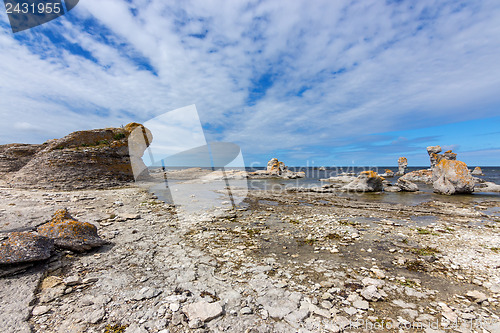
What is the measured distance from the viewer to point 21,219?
669cm

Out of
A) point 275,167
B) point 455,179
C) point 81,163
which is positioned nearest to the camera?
point 81,163

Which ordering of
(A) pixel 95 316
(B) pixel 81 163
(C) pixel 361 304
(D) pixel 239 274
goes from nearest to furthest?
1. (A) pixel 95 316
2. (C) pixel 361 304
3. (D) pixel 239 274
4. (B) pixel 81 163

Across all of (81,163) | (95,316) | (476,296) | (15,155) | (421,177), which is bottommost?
(421,177)

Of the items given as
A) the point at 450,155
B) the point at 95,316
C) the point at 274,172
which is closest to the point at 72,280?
the point at 95,316

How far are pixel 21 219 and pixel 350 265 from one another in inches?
424

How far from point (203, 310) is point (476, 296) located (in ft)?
17.5

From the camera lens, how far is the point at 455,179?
68.6 feet

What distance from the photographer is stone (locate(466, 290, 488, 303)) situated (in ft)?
12.2

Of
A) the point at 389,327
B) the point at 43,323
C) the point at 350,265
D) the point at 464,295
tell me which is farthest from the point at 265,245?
the point at 43,323

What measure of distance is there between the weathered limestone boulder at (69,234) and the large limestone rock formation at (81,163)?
1332 cm

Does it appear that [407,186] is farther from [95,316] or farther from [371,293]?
[95,316]

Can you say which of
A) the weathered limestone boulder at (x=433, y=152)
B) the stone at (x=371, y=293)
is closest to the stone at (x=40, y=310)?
the stone at (x=371, y=293)

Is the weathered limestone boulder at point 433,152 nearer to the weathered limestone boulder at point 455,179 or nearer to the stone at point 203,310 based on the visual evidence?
the weathered limestone boulder at point 455,179

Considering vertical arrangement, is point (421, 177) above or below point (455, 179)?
below
